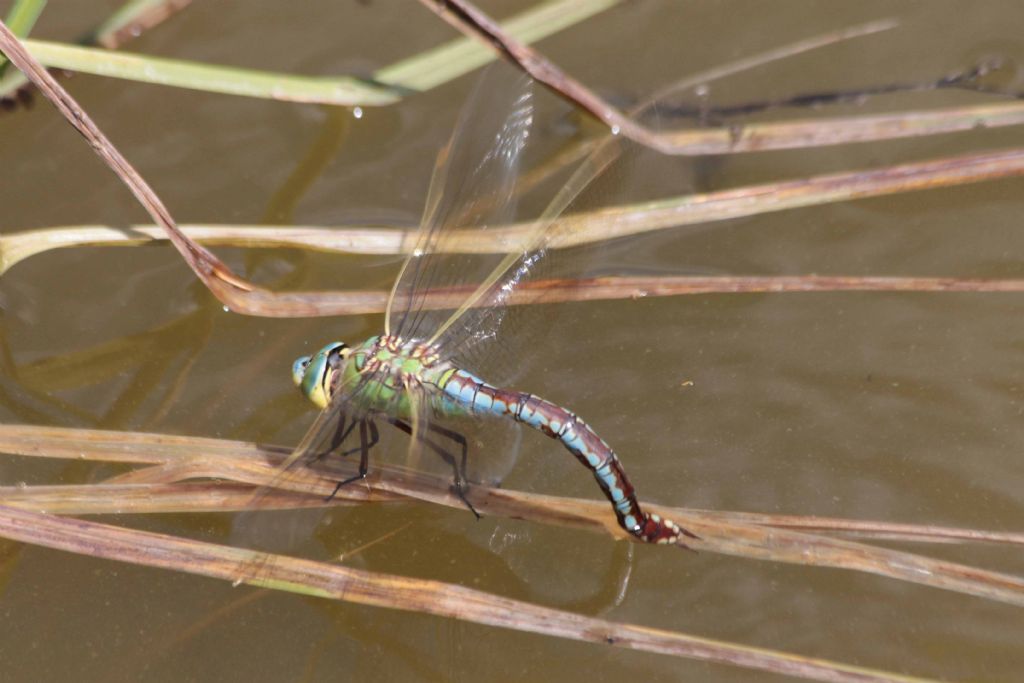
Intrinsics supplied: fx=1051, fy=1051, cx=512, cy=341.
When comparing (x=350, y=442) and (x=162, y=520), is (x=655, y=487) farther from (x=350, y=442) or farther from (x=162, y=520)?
(x=162, y=520)

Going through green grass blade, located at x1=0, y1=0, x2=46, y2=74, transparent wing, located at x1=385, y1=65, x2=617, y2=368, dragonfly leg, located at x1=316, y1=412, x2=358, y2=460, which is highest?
green grass blade, located at x1=0, y1=0, x2=46, y2=74

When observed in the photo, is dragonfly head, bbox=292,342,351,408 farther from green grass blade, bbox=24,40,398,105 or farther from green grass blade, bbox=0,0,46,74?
green grass blade, bbox=0,0,46,74

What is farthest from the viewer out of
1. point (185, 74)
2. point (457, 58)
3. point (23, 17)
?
point (457, 58)

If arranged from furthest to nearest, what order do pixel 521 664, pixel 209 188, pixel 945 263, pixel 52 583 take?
pixel 209 188
pixel 945 263
pixel 52 583
pixel 521 664

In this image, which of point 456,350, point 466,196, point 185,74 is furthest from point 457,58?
point 456,350

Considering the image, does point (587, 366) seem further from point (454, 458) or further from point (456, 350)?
point (454, 458)

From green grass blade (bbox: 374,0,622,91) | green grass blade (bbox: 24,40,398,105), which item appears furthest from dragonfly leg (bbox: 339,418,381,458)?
green grass blade (bbox: 374,0,622,91)

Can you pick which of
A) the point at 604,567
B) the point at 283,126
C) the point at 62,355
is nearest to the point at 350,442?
the point at 604,567

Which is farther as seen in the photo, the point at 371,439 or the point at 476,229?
the point at 476,229
